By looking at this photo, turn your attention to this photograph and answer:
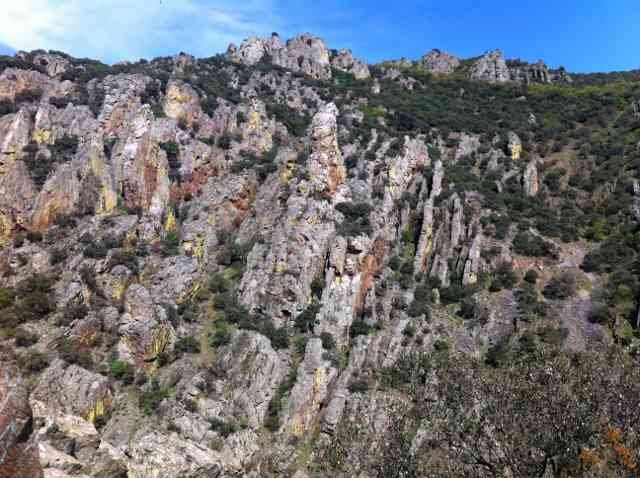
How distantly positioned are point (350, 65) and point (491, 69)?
1163 inches

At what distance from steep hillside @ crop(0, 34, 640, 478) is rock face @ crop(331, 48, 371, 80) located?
27902mm

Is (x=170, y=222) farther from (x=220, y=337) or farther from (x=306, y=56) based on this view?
(x=306, y=56)

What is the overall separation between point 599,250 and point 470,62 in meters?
78.1

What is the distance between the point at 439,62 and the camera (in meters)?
113

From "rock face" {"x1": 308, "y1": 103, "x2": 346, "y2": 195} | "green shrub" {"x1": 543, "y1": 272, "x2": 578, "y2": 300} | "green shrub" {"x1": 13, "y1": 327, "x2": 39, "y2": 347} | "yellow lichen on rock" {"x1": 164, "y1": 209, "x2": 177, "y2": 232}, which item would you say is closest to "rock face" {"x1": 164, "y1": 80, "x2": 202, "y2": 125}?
"yellow lichen on rock" {"x1": 164, "y1": 209, "x2": 177, "y2": 232}

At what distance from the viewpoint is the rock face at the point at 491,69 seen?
Result: 100188mm

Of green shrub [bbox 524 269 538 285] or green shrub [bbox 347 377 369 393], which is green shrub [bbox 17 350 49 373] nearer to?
green shrub [bbox 347 377 369 393]

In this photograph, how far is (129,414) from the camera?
35.2m

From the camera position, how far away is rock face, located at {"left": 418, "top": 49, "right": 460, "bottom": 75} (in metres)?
111

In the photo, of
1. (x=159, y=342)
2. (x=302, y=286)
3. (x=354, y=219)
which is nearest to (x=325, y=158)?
(x=354, y=219)

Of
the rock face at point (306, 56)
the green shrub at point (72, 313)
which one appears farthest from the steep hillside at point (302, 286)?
the rock face at point (306, 56)

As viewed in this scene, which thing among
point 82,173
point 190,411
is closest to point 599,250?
point 190,411

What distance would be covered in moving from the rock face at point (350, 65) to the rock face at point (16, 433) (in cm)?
9445

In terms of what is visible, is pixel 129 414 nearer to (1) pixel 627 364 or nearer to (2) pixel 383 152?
(1) pixel 627 364
